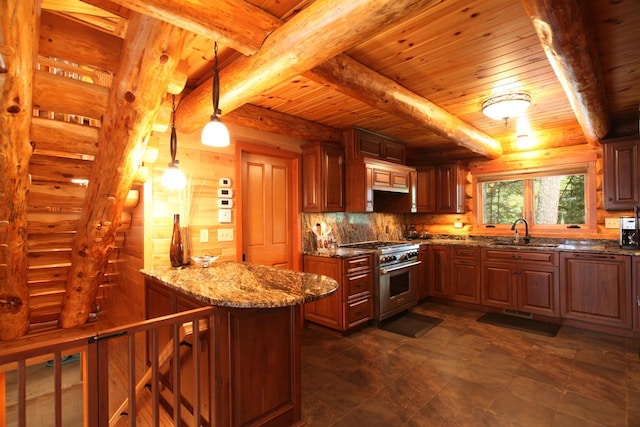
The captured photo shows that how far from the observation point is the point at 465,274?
14.7 feet

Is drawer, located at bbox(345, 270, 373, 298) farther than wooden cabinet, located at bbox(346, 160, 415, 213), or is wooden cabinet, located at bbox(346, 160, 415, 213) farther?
wooden cabinet, located at bbox(346, 160, 415, 213)

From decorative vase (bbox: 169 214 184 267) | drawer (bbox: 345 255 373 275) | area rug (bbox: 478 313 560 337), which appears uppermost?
decorative vase (bbox: 169 214 184 267)

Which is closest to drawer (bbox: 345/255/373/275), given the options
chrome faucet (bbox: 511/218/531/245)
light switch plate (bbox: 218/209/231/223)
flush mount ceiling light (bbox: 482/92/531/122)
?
light switch plate (bbox: 218/209/231/223)

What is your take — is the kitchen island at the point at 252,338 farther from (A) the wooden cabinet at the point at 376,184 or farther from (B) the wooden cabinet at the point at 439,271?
(B) the wooden cabinet at the point at 439,271

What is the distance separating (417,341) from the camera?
3326 millimetres

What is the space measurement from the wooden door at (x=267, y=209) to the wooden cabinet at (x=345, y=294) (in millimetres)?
375

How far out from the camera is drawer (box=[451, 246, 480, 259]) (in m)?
4.37

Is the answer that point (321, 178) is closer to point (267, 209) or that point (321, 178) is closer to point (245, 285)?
point (267, 209)

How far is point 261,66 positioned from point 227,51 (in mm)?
507

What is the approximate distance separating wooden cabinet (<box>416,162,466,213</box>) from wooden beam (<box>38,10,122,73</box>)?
14.6 ft

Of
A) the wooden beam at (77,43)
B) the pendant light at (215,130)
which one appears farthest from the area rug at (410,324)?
the wooden beam at (77,43)

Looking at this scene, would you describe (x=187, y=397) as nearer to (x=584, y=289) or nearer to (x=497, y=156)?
(x=584, y=289)

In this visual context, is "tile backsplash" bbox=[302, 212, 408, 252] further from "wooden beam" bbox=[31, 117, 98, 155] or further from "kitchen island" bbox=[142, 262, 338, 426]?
"wooden beam" bbox=[31, 117, 98, 155]

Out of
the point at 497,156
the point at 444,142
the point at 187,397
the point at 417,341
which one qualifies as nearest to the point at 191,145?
the point at 187,397
